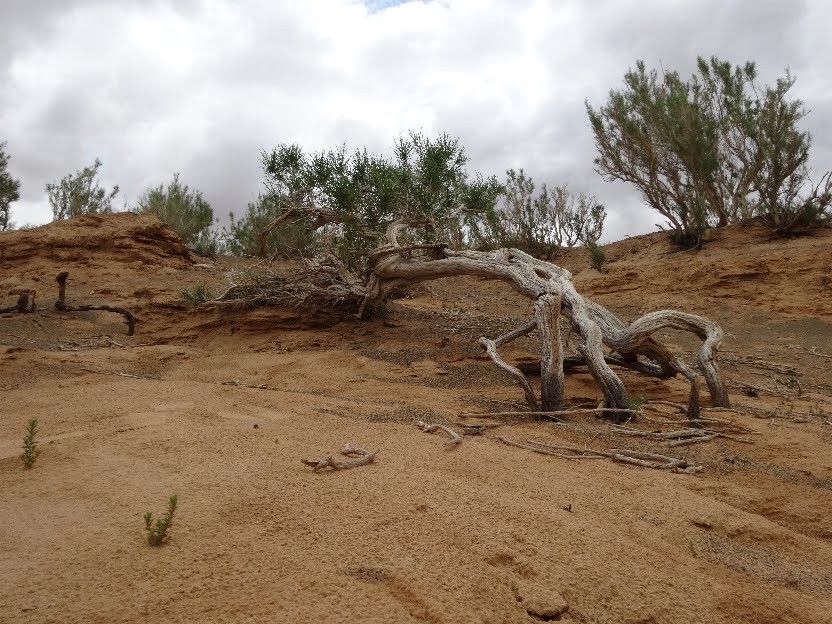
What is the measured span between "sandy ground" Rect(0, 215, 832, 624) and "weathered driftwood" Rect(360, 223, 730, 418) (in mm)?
323

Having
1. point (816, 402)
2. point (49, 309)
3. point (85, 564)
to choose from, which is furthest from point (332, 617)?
point (49, 309)

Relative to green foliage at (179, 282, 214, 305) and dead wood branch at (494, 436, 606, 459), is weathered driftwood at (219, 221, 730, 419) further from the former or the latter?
dead wood branch at (494, 436, 606, 459)

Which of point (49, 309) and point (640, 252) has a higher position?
point (640, 252)

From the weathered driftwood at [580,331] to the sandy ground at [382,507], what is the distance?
0.32 m

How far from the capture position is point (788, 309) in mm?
11141

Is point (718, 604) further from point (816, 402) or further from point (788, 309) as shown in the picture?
point (788, 309)

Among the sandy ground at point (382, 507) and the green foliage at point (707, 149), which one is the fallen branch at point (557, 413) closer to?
the sandy ground at point (382, 507)

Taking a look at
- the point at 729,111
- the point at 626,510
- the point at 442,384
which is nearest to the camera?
the point at 626,510

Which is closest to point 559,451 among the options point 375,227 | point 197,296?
point 375,227

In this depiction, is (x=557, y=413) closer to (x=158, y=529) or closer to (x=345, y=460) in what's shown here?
(x=345, y=460)

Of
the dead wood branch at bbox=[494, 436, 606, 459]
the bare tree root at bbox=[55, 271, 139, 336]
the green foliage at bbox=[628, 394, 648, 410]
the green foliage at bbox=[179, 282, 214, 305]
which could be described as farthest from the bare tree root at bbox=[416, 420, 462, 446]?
the bare tree root at bbox=[55, 271, 139, 336]

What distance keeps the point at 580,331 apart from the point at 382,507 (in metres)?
3.66

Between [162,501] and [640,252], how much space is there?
1550cm

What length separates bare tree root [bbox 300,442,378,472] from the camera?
3.06m
